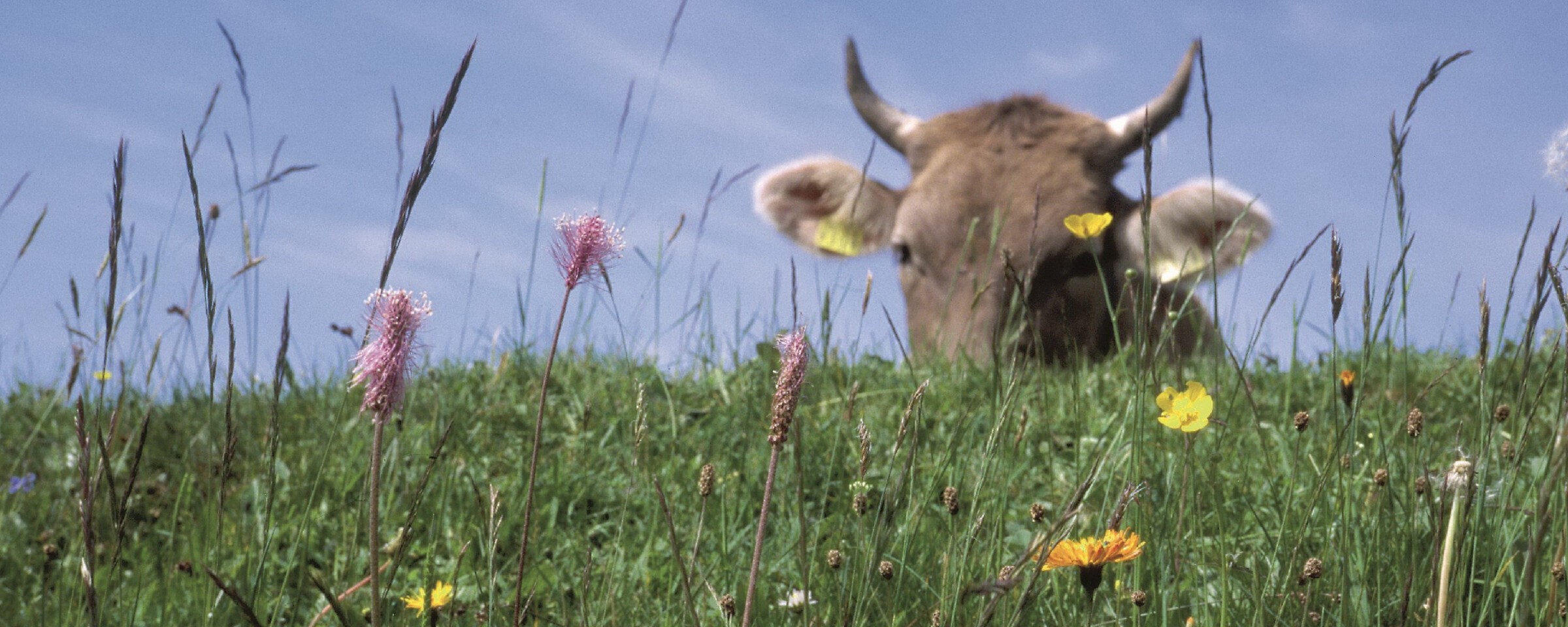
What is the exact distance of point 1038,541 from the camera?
120 cm

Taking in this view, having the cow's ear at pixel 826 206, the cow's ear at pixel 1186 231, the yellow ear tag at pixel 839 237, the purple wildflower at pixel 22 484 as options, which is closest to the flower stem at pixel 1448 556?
the purple wildflower at pixel 22 484

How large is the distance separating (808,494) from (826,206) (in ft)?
15.2

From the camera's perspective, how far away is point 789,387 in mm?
1199

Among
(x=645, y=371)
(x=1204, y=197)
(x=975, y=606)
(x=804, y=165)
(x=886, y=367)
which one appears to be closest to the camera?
(x=975, y=606)

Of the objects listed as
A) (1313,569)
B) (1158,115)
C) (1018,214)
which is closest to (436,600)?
(1313,569)

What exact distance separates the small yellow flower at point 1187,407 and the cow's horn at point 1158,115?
5683 millimetres

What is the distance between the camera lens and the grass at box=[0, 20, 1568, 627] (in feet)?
4.94

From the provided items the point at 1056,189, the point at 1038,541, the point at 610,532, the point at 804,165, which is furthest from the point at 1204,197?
the point at 1038,541

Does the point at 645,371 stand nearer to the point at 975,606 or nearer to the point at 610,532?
the point at 610,532

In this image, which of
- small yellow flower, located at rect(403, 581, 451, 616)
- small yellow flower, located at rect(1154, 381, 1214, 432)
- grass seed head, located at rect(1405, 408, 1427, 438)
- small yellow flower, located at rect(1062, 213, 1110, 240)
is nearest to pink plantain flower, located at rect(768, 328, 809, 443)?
small yellow flower, located at rect(1154, 381, 1214, 432)

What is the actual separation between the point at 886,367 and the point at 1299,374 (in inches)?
57.8

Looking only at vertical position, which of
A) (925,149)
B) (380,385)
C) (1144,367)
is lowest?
(380,385)

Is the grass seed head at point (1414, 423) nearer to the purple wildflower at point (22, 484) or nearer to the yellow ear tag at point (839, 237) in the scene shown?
the purple wildflower at point (22, 484)

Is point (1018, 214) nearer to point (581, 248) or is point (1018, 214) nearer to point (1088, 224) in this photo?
point (1088, 224)
